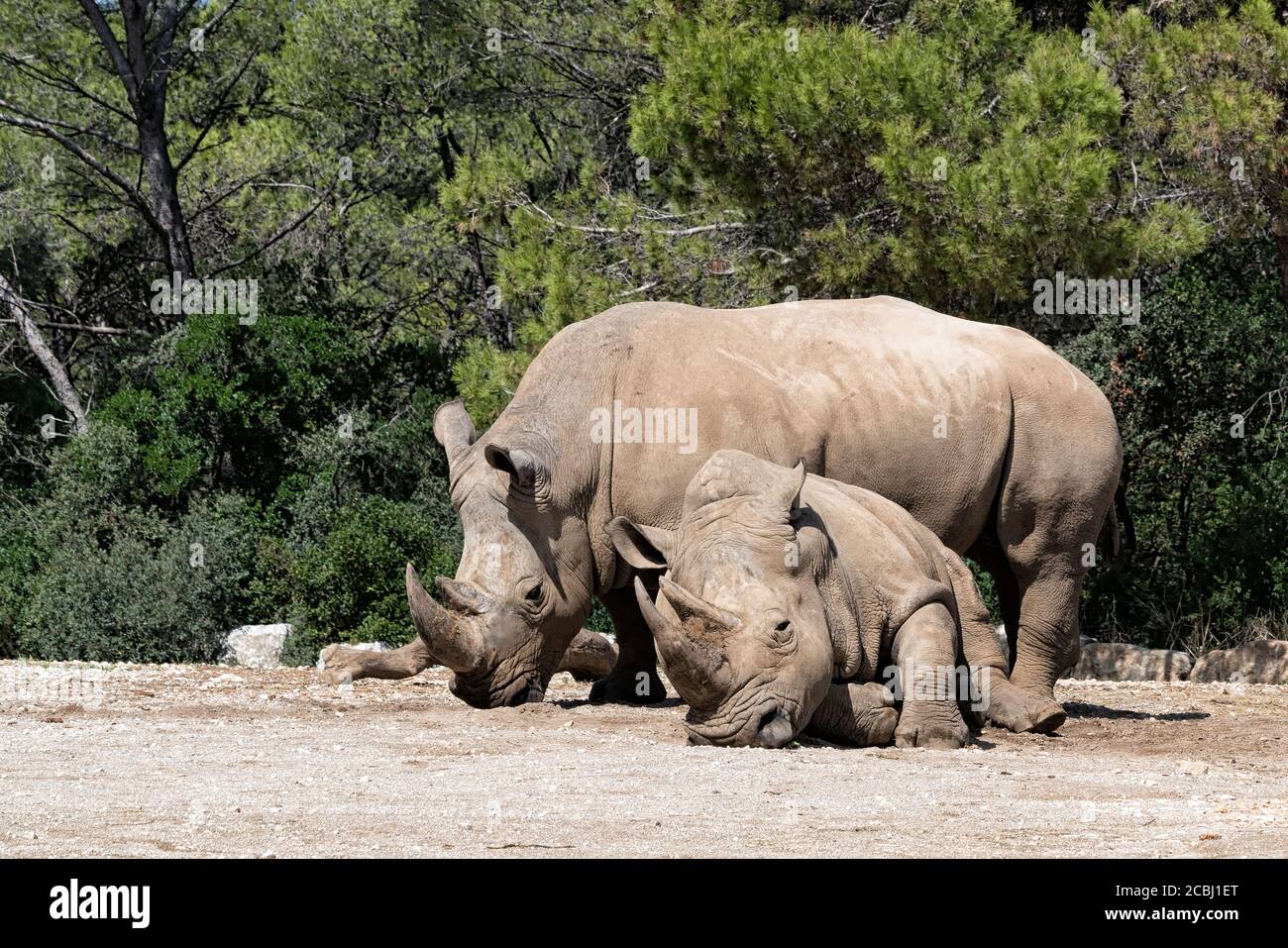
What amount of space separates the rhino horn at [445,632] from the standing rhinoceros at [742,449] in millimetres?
12

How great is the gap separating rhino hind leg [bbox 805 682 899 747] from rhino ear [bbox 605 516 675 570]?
103 cm

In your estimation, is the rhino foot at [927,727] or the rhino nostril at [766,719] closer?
the rhino nostril at [766,719]

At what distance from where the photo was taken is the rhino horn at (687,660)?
7.57m

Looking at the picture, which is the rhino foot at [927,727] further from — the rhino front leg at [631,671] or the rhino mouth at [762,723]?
the rhino front leg at [631,671]

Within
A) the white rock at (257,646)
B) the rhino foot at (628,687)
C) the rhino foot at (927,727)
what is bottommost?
the white rock at (257,646)

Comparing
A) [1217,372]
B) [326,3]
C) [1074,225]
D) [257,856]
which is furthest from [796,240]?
[257,856]

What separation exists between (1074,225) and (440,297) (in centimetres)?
1291

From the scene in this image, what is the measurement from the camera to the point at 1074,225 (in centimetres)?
1261

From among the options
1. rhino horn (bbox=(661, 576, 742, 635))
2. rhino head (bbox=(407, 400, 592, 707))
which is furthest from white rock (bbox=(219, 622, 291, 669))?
rhino horn (bbox=(661, 576, 742, 635))

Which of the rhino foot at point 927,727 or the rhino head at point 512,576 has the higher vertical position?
the rhino head at point 512,576

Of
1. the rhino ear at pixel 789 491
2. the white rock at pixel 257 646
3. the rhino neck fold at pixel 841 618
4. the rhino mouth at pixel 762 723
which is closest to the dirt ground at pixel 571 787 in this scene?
the rhino mouth at pixel 762 723

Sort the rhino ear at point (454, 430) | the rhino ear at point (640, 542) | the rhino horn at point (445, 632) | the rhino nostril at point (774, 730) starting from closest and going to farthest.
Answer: the rhino nostril at point (774, 730)
the rhino ear at point (640, 542)
the rhino horn at point (445, 632)
the rhino ear at point (454, 430)

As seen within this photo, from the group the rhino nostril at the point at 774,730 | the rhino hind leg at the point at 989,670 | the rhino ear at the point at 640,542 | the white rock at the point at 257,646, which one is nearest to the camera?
the rhino nostril at the point at 774,730

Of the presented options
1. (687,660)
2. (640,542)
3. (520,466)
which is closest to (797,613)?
(687,660)
